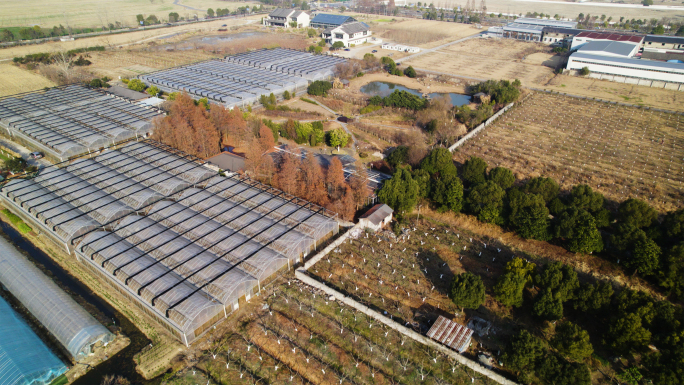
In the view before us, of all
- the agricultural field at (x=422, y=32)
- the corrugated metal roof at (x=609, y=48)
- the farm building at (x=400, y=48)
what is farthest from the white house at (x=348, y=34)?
the corrugated metal roof at (x=609, y=48)

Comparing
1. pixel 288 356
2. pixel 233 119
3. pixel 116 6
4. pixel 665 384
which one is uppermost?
pixel 116 6

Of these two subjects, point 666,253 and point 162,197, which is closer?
point 666,253

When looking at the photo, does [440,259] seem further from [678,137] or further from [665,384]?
[678,137]

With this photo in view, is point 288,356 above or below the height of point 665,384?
below

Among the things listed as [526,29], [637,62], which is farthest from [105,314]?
[526,29]

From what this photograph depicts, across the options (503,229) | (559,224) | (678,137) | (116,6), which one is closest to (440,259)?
(503,229)

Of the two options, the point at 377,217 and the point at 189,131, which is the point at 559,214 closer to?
the point at 377,217

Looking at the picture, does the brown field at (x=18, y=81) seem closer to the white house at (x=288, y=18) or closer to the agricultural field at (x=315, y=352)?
the agricultural field at (x=315, y=352)

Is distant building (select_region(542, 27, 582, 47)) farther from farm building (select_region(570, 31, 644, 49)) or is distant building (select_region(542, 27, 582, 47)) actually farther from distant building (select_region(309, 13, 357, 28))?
distant building (select_region(309, 13, 357, 28))
